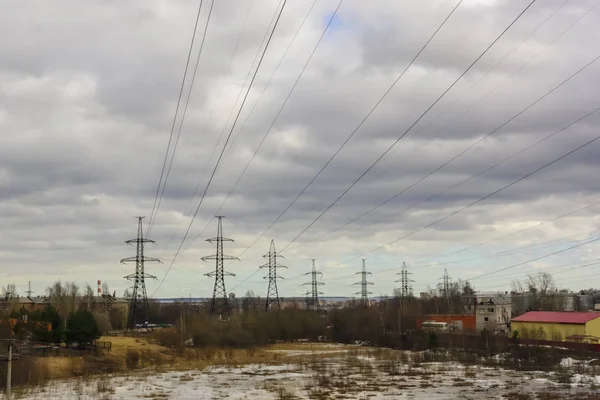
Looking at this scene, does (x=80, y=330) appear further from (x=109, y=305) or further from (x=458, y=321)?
(x=109, y=305)

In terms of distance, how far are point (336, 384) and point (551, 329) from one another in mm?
47912

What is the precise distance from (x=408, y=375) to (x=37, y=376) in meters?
31.7

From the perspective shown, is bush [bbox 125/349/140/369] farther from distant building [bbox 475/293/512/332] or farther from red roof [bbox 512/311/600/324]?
distant building [bbox 475/293/512/332]

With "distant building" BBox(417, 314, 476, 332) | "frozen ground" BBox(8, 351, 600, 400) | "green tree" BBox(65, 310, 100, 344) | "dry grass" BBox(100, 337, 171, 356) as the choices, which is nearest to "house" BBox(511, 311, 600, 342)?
"distant building" BBox(417, 314, 476, 332)

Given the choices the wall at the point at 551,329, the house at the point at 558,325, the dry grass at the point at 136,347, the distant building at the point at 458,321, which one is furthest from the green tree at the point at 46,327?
the distant building at the point at 458,321

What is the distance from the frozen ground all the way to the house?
2530 centimetres

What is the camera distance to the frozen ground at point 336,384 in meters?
42.8

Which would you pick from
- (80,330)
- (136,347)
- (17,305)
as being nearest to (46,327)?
(80,330)

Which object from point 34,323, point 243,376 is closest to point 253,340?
point 34,323

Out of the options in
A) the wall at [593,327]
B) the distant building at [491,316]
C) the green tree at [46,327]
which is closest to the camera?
the green tree at [46,327]

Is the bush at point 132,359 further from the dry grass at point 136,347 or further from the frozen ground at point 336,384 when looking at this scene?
the frozen ground at point 336,384

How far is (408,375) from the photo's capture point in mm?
55500

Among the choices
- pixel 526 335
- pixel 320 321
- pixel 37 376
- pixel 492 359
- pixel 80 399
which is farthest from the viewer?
pixel 320 321

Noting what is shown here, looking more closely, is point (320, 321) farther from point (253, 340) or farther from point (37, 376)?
point (37, 376)
